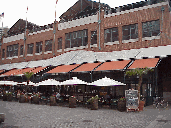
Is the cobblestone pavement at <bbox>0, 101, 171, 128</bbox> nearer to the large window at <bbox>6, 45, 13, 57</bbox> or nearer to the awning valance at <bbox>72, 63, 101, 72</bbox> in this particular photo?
the awning valance at <bbox>72, 63, 101, 72</bbox>

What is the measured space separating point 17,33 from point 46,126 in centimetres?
3380

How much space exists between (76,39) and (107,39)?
16.6 feet

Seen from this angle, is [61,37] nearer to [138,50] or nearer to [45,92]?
[45,92]

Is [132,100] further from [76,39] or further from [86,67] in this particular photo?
[76,39]

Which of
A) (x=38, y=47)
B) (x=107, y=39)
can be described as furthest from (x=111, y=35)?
(x=38, y=47)

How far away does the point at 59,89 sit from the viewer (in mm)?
→ 28734

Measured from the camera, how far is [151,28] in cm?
2381

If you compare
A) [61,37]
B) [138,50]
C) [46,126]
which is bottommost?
[46,126]

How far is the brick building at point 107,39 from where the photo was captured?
2252 centimetres

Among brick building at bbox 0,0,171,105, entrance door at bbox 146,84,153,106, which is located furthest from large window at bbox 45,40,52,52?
entrance door at bbox 146,84,153,106

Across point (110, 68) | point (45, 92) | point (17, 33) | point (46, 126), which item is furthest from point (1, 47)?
point (46, 126)

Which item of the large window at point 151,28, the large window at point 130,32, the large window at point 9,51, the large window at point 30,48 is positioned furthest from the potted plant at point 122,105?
the large window at point 9,51

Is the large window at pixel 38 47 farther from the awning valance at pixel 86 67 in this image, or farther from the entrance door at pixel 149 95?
the entrance door at pixel 149 95

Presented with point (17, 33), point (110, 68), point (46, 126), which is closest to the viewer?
point (46, 126)
